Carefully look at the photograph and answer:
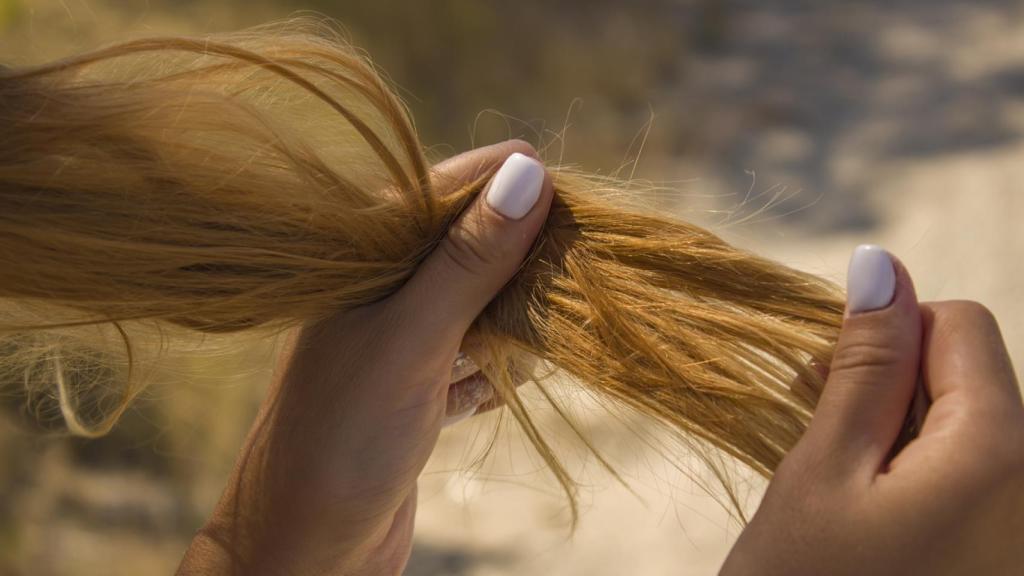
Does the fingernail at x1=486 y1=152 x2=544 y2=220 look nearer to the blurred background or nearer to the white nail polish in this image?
A: the white nail polish

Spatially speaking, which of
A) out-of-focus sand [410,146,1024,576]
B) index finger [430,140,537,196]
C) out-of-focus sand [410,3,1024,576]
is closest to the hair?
index finger [430,140,537,196]

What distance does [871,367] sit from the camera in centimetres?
104

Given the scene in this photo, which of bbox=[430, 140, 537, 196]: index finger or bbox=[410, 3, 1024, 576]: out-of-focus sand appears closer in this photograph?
bbox=[430, 140, 537, 196]: index finger

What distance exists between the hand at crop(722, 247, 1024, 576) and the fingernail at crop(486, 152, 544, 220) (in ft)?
1.29

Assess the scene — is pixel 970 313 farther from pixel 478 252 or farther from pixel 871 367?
pixel 478 252

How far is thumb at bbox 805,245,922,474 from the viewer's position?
100 cm

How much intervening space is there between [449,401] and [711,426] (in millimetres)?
418

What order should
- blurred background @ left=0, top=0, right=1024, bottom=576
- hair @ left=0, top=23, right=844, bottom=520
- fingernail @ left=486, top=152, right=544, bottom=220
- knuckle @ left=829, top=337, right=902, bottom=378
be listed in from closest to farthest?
knuckle @ left=829, top=337, right=902, bottom=378 < hair @ left=0, top=23, right=844, bottom=520 < fingernail @ left=486, top=152, right=544, bottom=220 < blurred background @ left=0, top=0, right=1024, bottom=576

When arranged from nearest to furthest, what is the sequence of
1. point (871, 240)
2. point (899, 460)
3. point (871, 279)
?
point (899, 460), point (871, 279), point (871, 240)

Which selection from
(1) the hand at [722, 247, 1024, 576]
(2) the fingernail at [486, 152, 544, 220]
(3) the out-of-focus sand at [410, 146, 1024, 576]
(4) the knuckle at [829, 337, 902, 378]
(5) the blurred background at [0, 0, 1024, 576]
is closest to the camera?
(1) the hand at [722, 247, 1024, 576]

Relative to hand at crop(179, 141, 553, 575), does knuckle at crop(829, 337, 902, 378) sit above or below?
below

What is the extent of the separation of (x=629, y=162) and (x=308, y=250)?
8.94 ft

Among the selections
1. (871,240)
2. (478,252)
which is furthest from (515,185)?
(871,240)

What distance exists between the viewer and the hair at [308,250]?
1.16 meters
